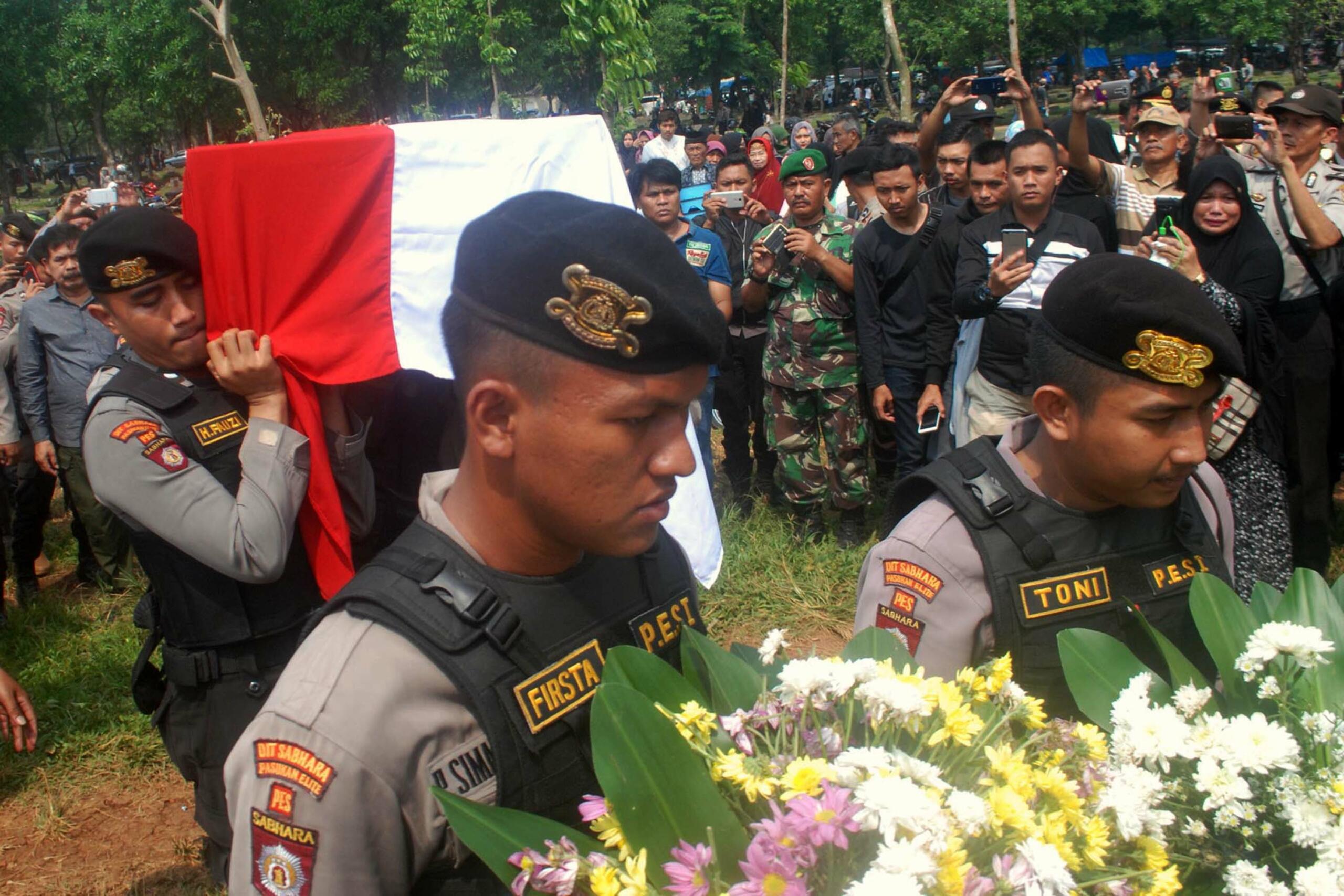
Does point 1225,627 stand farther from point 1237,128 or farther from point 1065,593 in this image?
point 1237,128

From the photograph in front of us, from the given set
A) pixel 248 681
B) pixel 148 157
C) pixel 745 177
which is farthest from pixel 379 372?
pixel 148 157

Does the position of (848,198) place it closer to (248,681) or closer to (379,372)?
(379,372)

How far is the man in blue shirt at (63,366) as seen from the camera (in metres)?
5.74

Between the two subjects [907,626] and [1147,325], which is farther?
[907,626]

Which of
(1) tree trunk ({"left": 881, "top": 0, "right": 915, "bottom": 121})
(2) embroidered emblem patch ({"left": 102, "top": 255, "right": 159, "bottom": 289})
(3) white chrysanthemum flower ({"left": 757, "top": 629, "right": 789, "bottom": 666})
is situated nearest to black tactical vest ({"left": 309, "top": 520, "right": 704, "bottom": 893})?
(3) white chrysanthemum flower ({"left": 757, "top": 629, "right": 789, "bottom": 666})

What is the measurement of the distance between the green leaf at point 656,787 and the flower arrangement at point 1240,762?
44 centimetres

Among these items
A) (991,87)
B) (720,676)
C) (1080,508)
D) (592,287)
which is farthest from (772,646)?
(991,87)

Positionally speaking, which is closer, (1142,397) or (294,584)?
(1142,397)

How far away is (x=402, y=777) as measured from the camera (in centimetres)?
138

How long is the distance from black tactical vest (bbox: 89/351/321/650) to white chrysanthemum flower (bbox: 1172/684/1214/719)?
188cm

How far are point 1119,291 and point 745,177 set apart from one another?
577cm

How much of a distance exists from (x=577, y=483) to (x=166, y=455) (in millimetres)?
1279

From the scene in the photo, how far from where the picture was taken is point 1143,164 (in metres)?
5.85

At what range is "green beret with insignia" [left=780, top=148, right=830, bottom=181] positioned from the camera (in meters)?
5.45
